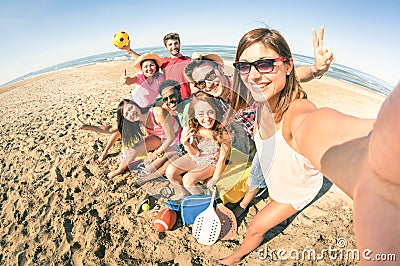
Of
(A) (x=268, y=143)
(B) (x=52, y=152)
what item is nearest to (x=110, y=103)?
(B) (x=52, y=152)

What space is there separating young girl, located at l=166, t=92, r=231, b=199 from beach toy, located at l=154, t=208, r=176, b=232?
0.34m

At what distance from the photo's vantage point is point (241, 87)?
216cm

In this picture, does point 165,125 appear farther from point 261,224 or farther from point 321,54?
point 321,54

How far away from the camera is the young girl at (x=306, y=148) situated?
1.53 ft

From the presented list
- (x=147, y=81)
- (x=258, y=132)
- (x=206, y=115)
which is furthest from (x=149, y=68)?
(x=258, y=132)

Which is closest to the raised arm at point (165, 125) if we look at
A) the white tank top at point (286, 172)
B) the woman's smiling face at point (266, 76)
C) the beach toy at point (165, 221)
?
the beach toy at point (165, 221)

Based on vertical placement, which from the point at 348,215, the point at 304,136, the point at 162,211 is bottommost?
the point at 348,215

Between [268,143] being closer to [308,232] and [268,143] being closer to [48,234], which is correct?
[308,232]

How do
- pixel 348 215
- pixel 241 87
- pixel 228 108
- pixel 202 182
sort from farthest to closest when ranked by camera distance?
pixel 202 182 < pixel 348 215 < pixel 228 108 < pixel 241 87

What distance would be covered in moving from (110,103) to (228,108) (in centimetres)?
546

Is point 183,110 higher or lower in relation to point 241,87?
lower

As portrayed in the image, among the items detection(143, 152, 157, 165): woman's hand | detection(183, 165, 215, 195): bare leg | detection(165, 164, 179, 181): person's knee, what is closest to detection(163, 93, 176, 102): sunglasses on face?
detection(143, 152, 157, 165): woman's hand

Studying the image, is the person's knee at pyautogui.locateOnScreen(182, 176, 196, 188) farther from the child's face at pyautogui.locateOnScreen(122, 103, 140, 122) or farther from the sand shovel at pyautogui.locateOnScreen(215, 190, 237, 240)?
the child's face at pyautogui.locateOnScreen(122, 103, 140, 122)

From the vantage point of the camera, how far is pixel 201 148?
325 centimetres
